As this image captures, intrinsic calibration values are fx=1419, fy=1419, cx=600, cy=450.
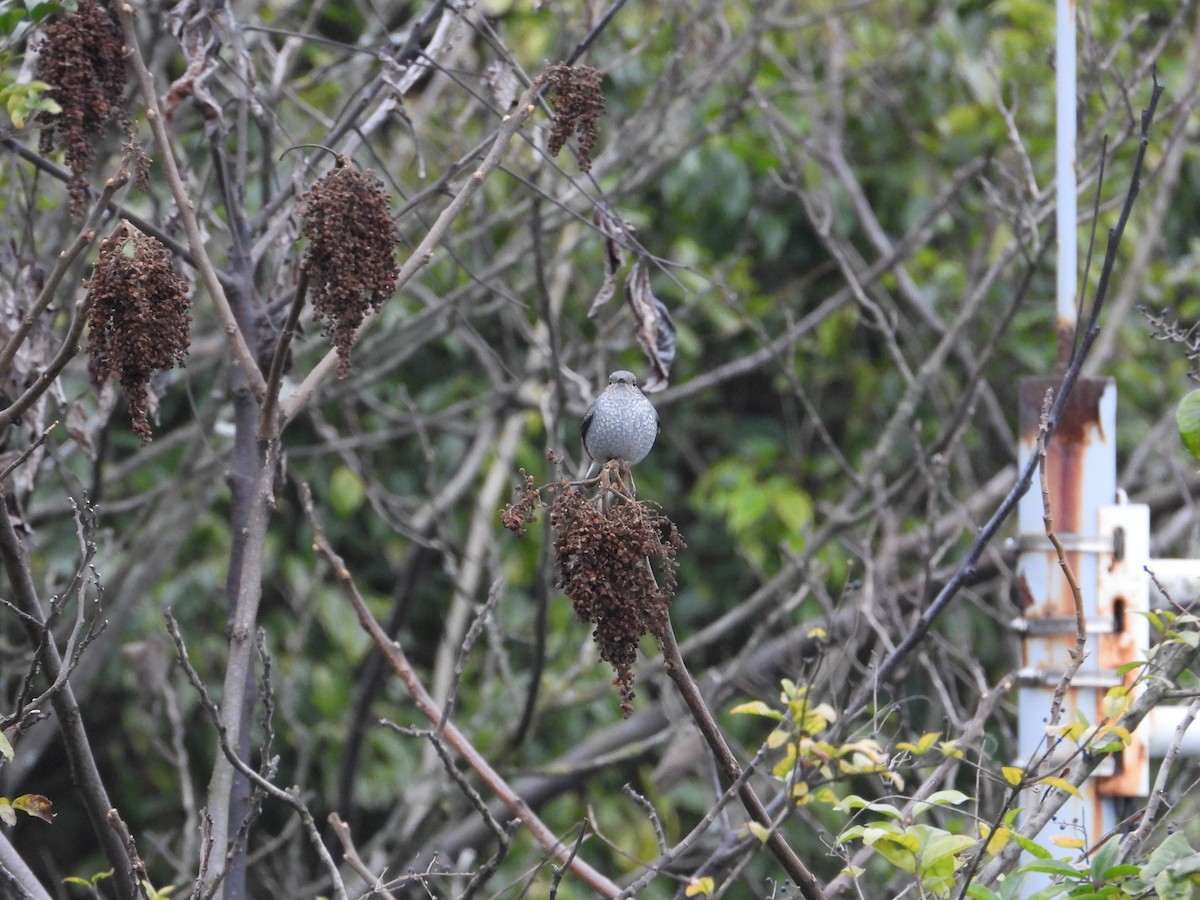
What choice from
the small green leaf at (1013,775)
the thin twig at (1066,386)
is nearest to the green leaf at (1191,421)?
the thin twig at (1066,386)

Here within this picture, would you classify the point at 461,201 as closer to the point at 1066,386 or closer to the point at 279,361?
the point at 279,361

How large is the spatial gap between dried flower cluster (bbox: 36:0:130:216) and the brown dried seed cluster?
36.7 inches

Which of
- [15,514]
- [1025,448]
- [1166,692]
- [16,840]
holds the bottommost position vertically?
[16,840]

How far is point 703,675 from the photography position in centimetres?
548

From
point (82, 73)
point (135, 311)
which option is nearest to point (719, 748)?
point (135, 311)

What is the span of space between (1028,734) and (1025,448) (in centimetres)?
52

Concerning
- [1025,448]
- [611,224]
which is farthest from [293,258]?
[1025,448]

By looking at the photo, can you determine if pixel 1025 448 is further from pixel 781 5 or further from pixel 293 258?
pixel 781 5

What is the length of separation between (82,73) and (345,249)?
1.97ft

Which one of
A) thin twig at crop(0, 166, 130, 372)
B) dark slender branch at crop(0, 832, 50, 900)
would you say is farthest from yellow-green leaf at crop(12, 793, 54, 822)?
thin twig at crop(0, 166, 130, 372)

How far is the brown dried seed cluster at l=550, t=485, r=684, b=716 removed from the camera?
5.03 feet

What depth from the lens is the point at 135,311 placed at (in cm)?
170

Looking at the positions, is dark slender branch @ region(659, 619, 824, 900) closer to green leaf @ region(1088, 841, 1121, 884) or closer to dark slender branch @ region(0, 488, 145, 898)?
green leaf @ region(1088, 841, 1121, 884)

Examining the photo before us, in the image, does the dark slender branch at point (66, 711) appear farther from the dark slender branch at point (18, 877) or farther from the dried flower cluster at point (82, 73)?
the dried flower cluster at point (82, 73)
